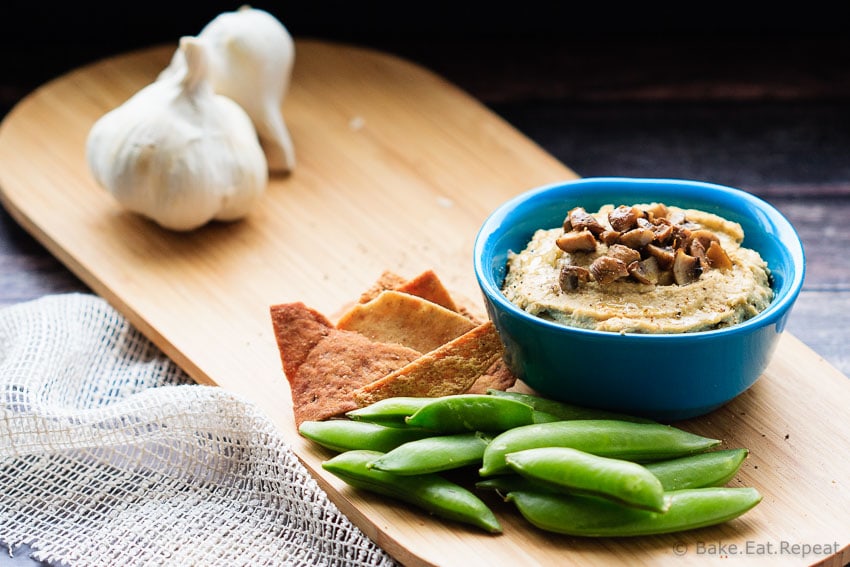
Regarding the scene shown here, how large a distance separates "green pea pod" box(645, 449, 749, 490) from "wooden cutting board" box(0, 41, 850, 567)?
0.35 feet

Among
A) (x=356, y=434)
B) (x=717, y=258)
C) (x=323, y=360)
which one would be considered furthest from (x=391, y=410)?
(x=717, y=258)

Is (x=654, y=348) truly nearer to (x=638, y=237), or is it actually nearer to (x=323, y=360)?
(x=638, y=237)

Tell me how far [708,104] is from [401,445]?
254cm

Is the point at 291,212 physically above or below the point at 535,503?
below

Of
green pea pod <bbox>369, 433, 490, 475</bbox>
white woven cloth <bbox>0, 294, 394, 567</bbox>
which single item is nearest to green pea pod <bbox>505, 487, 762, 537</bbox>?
green pea pod <bbox>369, 433, 490, 475</bbox>

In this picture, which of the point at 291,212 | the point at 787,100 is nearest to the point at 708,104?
the point at 787,100

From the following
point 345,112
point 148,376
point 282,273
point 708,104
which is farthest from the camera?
point 708,104

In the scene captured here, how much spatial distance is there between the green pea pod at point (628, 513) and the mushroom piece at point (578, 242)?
2.03 feet

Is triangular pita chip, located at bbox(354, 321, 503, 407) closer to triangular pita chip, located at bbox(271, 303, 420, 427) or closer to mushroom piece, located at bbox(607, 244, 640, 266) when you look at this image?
triangular pita chip, located at bbox(271, 303, 420, 427)

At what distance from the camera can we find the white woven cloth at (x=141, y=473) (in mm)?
2580

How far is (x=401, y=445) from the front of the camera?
2574mm

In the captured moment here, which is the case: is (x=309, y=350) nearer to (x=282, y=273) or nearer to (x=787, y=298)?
(x=282, y=273)

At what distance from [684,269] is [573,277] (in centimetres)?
26

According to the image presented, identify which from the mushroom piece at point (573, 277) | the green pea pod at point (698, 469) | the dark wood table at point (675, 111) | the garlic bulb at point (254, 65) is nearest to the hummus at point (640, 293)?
the mushroom piece at point (573, 277)
